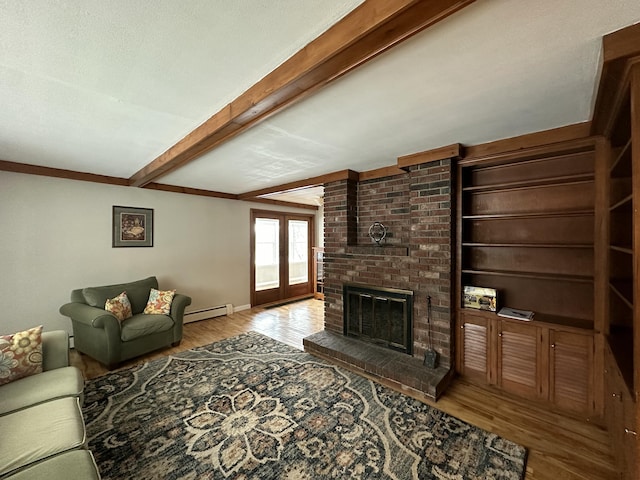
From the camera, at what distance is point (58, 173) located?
3.44m

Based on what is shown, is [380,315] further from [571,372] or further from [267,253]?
[267,253]

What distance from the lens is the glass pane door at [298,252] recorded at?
6441mm

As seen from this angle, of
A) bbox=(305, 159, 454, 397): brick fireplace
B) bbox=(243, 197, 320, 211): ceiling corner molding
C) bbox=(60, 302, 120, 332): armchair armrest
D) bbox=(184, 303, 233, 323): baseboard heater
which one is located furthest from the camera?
bbox=(243, 197, 320, 211): ceiling corner molding

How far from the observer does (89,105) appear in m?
1.82

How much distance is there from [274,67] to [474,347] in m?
3.01

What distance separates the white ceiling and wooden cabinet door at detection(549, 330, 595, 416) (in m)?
1.79

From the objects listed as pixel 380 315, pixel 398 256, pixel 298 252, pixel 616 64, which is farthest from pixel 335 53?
pixel 298 252

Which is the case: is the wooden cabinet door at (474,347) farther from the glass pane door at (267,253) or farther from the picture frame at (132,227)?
the picture frame at (132,227)

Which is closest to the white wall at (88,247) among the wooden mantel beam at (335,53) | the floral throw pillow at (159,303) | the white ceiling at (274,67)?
the floral throw pillow at (159,303)

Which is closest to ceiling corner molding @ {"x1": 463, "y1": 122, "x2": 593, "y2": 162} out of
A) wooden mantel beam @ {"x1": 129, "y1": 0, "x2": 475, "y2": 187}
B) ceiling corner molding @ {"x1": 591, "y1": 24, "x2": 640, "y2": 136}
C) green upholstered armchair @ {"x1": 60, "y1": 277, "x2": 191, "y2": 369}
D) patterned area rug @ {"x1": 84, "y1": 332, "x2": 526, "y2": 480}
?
ceiling corner molding @ {"x1": 591, "y1": 24, "x2": 640, "y2": 136}

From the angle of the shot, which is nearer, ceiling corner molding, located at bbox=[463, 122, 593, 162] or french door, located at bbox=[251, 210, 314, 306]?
ceiling corner molding, located at bbox=[463, 122, 593, 162]

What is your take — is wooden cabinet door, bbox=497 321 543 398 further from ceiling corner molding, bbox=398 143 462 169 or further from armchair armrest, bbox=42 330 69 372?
armchair armrest, bbox=42 330 69 372

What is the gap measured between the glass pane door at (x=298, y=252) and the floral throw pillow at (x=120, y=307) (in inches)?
136

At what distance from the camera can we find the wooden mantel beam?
98 centimetres
